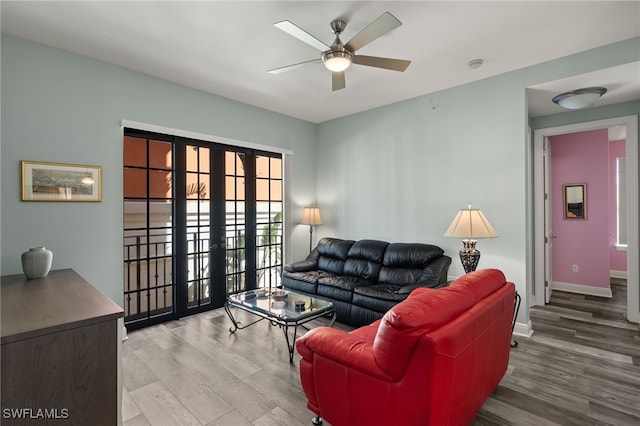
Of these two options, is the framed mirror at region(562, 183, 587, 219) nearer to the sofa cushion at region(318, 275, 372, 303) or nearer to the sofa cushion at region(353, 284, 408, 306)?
the sofa cushion at region(353, 284, 408, 306)

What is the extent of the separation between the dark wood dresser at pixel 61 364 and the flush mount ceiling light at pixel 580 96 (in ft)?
15.0

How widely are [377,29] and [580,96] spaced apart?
8.88ft

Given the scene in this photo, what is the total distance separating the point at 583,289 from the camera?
16.6 ft

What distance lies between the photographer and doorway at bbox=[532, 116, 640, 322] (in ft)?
12.1

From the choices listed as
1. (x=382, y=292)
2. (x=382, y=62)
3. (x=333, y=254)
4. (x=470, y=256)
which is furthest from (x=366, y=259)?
(x=382, y=62)

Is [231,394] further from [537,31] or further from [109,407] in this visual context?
[537,31]

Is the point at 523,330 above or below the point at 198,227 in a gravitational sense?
below

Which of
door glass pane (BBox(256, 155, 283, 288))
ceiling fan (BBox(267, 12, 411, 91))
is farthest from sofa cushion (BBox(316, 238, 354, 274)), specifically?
ceiling fan (BBox(267, 12, 411, 91))

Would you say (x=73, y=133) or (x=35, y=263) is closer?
(x=35, y=263)

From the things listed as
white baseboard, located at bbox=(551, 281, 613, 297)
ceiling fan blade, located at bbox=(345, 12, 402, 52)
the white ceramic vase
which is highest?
ceiling fan blade, located at bbox=(345, 12, 402, 52)

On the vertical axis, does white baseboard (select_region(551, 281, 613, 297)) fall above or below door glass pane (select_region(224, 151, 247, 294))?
below

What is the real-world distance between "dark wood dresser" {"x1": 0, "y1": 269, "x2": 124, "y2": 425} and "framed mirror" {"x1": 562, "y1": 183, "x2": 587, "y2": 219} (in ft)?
20.8

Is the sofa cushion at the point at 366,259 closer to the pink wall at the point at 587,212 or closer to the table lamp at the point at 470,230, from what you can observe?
the table lamp at the point at 470,230

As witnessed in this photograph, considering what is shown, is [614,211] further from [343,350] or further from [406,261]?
[343,350]
